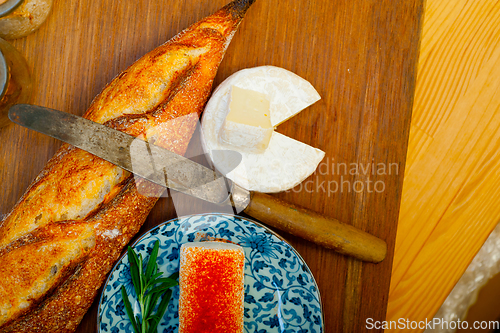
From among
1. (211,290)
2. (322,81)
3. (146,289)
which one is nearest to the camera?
(211,290)

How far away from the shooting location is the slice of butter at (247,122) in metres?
0.99

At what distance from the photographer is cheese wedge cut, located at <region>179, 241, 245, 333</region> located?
96 centimetres

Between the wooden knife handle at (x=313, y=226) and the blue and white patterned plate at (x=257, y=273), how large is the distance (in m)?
0.05

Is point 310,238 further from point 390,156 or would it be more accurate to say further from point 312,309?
point 390,156

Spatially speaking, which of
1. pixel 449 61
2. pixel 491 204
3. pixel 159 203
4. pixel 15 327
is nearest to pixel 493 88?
pixel 449 61

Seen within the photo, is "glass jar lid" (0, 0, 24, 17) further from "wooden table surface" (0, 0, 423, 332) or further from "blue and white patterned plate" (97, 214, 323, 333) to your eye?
"blue and white patterned plate" (97, 214, 323, 333)

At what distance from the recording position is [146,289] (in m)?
1.08

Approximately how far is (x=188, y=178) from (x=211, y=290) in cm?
38

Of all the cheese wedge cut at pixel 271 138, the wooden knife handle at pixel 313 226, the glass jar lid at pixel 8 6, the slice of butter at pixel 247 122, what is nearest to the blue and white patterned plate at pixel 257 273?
the wooden knife handle at pixel 313 226

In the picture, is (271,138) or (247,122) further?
(271,138)

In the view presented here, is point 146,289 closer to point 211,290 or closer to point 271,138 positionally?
point 211,290

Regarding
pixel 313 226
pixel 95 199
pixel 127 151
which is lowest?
pixel 313 226

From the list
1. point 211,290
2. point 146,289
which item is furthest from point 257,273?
point 146,289

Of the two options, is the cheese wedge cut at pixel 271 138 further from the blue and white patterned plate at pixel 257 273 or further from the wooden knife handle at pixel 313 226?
the blue and white patterned plate at pixel 257 273
